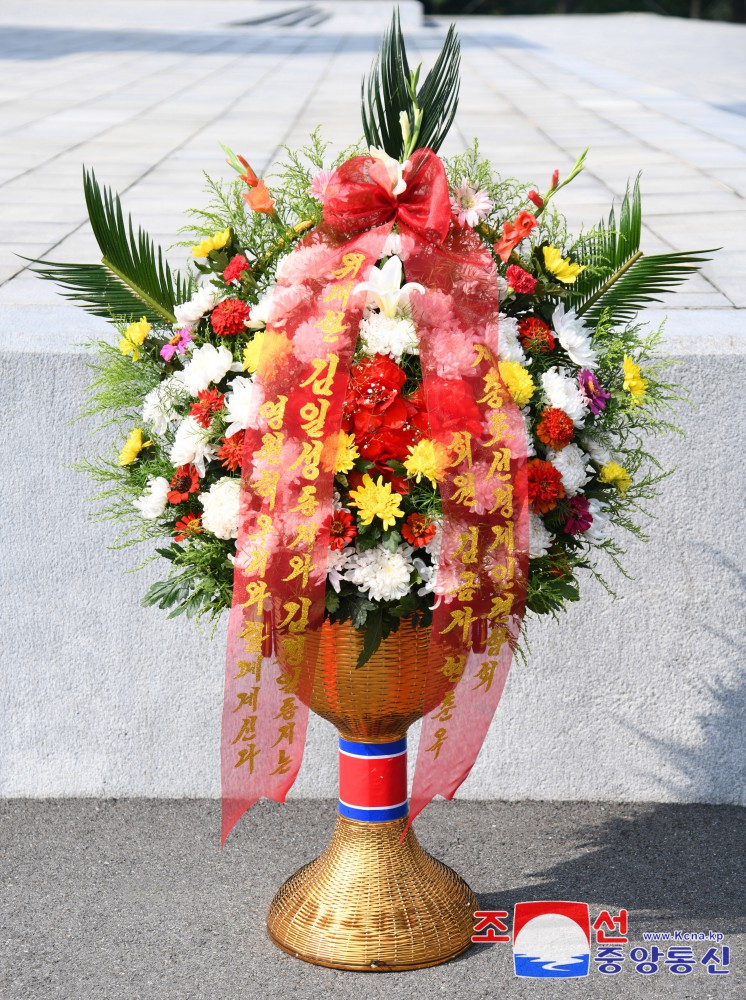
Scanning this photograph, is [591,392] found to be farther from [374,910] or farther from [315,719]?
[315,719]

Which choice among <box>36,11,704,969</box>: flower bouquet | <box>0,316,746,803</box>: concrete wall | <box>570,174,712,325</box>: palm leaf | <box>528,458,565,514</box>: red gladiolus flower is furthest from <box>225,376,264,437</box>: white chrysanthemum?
<box>0,316,746,803</box>: concrete wall

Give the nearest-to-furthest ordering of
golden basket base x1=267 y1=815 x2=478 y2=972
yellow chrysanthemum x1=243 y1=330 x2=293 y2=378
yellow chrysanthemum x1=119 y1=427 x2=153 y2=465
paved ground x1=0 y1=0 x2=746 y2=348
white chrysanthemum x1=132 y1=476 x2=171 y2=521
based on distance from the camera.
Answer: yellow chrysanthemum x1=243 y1=330 x2=293 y2=378 → white chrysanthemum x1=132 y1=476 x2=171 y2=521 → yellow chrysanthemum x1=119 y1=427 x2=153 y2=465 → golden basket base x1=267 y1=815 x2=478 y2=972 → paved ground x1=0 y1=0 x2=746 y2=348

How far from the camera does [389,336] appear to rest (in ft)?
8.39

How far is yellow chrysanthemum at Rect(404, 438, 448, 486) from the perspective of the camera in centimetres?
250

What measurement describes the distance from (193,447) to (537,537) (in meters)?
0.74

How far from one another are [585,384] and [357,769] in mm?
1033

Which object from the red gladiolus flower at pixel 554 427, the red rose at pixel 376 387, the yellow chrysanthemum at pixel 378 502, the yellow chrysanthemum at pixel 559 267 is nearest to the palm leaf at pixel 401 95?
the yellow chrysanthemum at pixel 559 267

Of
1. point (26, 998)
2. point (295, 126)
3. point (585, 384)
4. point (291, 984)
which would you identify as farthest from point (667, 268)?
point (295, 126)

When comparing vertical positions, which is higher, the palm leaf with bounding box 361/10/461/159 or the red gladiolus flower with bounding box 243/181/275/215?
the palm leaf with bounding box 361/10/461/159

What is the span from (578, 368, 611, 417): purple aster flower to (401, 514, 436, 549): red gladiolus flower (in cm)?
44

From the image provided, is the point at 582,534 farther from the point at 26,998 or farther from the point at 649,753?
the point at 26,998

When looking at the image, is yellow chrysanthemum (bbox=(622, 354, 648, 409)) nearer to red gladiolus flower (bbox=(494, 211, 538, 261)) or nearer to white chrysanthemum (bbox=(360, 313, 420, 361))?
red gladiolus flower (bbox=(494, 211, 538, 261))

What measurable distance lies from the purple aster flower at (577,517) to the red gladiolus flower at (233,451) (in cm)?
70

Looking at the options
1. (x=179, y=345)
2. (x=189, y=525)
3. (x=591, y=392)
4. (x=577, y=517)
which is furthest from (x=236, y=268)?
(x=577, y=517)
